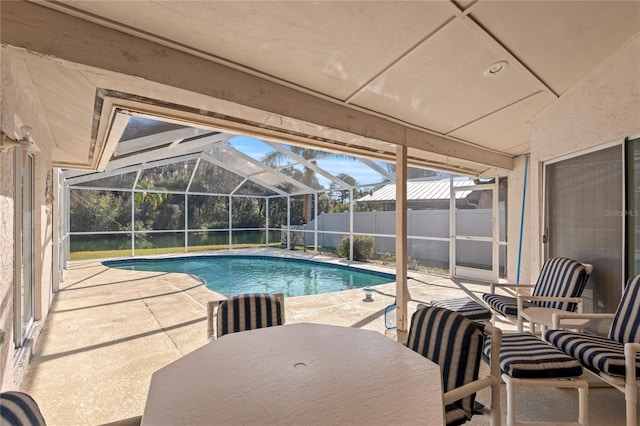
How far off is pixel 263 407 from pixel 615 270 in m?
3.49

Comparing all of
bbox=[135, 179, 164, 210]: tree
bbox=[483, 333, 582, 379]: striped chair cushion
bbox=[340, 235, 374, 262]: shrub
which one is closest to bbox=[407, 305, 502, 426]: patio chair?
bbox=[483, 333, 582, 379]: striped chair cushion

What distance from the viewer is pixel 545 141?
376 centimetres

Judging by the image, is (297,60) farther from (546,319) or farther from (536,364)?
(546,319)

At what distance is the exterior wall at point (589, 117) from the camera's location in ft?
8.56

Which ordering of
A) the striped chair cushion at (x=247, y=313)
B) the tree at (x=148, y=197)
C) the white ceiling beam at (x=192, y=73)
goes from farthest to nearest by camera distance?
the tree at (x=148, y=197), the striped chair cushion at (x=247, y=313), the white ceiling beam at (x=192, y=73)

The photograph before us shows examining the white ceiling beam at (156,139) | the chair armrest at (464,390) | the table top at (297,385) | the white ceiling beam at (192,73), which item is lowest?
the chair armrest at (464,390)

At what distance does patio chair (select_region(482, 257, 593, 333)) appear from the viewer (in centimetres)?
294

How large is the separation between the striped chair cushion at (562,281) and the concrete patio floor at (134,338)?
0.79m

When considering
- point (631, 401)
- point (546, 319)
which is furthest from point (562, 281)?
point (631, 401)

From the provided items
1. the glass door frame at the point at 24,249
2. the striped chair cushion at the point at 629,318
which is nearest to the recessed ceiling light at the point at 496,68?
the striped chair cushion at the point at 629,318

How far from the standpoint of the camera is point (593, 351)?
6.65ft

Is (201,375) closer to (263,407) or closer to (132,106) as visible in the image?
(263,407)

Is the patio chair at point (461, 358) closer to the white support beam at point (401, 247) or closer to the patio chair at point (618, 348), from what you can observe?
the patio chair at point (618, 348)

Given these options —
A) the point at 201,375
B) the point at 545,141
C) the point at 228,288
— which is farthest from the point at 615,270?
A: the point at 228,288
